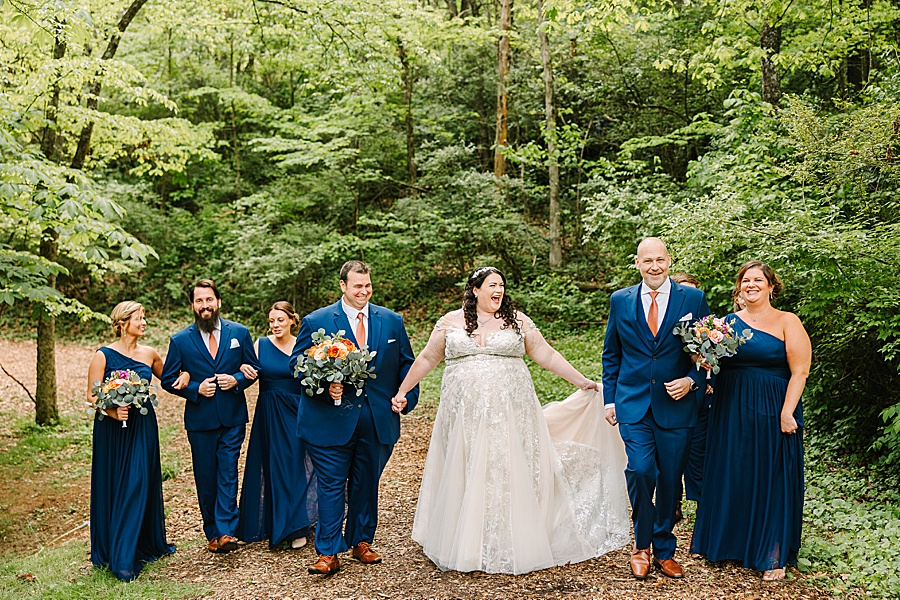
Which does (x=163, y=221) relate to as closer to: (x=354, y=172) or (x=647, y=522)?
(x=354, y=172)

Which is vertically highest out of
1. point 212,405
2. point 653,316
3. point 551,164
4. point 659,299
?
point 551,164

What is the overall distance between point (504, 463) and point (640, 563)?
41.7 inches

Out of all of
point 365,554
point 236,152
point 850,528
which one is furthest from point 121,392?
point 236,152

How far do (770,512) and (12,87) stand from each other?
9827 mm

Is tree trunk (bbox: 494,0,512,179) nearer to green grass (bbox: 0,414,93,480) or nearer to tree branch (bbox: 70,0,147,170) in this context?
tree branch (bbox: 70,0,147,170)

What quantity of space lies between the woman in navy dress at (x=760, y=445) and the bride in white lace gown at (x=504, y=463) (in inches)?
29.3

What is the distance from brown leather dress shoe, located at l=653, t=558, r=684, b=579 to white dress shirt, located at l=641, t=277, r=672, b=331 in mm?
1497

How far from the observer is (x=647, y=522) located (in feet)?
15.6

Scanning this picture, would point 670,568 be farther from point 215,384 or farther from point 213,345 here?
point 213,345

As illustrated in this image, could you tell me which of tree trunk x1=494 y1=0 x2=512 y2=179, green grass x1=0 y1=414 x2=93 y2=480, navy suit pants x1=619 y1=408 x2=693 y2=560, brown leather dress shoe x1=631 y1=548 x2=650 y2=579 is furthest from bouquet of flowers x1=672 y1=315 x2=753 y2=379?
tree trunk x1=494 y1=0 x2=512 y2=179

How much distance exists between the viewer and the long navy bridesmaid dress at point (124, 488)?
546 cm

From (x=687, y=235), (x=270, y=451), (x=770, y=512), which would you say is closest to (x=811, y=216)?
(x=687, y=235)

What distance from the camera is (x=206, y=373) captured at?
19.2ft

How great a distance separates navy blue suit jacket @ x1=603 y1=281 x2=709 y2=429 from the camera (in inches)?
188
